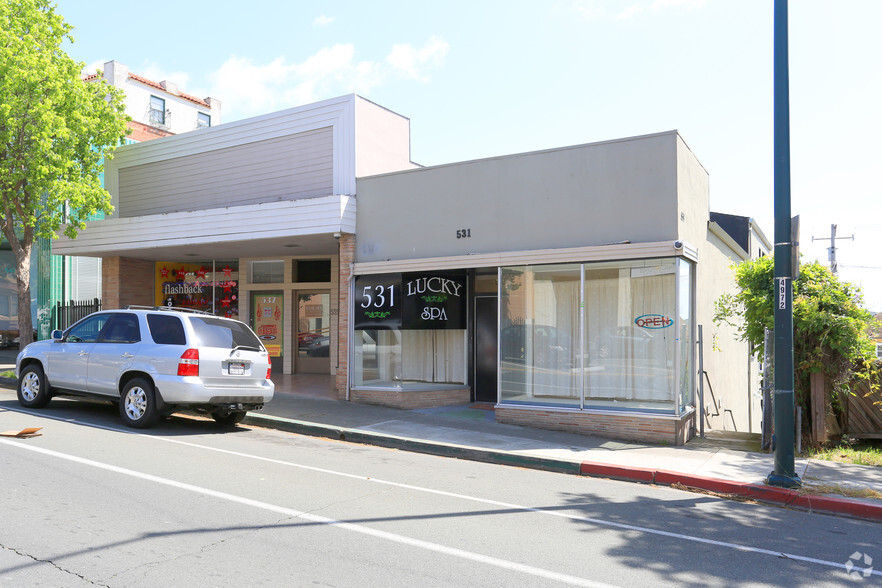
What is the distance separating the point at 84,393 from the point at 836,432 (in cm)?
1182

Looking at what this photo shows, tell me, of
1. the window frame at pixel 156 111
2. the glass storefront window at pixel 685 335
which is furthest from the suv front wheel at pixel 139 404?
the window frame at pixel 156 111

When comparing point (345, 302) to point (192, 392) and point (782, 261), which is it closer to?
point (192, 392)

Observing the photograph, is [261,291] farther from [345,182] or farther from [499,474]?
[499,474]

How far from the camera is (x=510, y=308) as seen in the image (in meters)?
11.9

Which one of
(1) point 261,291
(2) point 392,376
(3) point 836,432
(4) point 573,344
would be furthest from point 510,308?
(1) point 261,291

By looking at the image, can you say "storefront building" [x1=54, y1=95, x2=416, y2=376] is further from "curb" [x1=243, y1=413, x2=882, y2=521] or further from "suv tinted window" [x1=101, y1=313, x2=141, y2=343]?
"suv tinted window" [x1=101, y1=313, x2=141, y2=343]

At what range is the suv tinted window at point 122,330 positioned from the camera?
33.6 feet

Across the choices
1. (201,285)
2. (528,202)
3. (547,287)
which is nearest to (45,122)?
(201,285)

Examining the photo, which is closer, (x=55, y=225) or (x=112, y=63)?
(x=55, y=225)

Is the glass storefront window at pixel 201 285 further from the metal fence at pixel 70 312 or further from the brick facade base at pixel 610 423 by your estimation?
the brick facade base at pixel 610 423

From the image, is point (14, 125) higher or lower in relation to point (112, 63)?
lower

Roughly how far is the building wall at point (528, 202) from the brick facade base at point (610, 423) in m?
2.81

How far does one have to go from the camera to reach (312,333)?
1738 cm

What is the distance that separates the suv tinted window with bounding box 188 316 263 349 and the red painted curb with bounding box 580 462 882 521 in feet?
18.2
